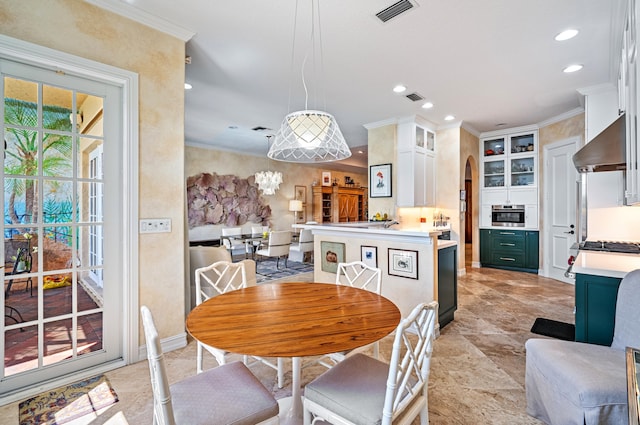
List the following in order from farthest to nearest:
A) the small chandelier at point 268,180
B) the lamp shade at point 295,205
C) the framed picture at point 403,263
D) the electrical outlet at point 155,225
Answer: the lamp shade at point 295,205
the small chandelier at point 268,180
the framed picture at point 403,263
the electrical outlet at point 155,225

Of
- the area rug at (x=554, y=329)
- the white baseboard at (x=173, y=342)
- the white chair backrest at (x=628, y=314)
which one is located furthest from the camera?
the area rug at (x=554, y=329)

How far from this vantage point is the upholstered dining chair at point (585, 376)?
1.29 meters

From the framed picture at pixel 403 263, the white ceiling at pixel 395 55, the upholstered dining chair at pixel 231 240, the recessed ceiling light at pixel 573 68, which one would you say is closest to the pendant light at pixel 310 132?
the white ceiling at pixel 395 55

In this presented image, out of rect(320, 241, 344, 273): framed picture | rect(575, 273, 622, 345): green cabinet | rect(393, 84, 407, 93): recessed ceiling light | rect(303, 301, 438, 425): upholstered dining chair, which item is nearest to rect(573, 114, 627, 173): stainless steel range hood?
rect(575, 273, 622, 345): green cabinet

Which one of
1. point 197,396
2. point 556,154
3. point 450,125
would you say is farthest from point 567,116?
point 197,396

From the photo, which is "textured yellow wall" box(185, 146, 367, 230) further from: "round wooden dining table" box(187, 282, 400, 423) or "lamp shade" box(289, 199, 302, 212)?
"round wooden dining table" box(187, 282, 400, 423)

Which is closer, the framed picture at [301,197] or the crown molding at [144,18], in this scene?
the crown molding at [144,18]

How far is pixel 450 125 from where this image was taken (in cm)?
544

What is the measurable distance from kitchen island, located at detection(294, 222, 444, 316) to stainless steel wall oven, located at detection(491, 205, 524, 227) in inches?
145

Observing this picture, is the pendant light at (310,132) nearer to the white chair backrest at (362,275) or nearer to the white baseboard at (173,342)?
the white chair backrest at (362,275)

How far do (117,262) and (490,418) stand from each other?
9.28ft

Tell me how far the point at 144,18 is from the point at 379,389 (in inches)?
121

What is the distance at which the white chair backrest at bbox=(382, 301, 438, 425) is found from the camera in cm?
102

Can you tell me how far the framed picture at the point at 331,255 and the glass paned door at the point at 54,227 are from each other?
7.16 feet
